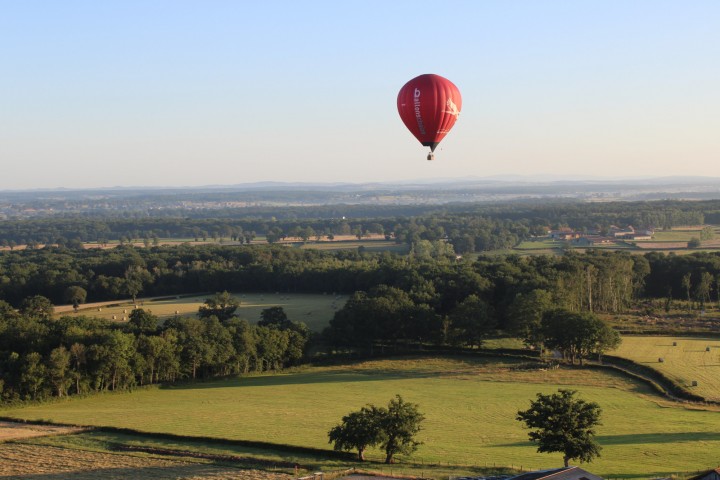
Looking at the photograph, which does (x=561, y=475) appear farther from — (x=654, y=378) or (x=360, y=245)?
(x=360, y=245)

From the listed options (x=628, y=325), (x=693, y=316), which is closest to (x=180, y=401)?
(x=628, y=325)

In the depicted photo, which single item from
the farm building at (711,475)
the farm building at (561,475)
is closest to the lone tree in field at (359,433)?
the farm building at (561,475)

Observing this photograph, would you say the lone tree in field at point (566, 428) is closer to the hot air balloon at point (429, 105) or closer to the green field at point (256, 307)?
the hot air balloon at point (429, 105)

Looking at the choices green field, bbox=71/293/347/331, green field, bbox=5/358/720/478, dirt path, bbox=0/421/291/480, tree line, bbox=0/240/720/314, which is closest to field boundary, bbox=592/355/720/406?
green field, bbox=5/358/720/478

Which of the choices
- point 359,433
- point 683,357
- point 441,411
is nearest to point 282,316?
point 441,411

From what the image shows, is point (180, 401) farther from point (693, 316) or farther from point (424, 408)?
point (693, 316)

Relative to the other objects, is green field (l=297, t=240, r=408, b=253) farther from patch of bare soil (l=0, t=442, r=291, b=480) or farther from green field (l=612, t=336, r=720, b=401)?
patch of bare soil (l=0, t=442, r=291, b=480)

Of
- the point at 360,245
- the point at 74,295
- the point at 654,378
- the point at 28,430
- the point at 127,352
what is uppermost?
the point at 127,352

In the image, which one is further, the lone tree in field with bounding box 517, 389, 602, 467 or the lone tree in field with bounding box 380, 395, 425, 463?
the lone tree in field with bounding box 380, 395, 425, 463
